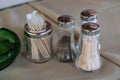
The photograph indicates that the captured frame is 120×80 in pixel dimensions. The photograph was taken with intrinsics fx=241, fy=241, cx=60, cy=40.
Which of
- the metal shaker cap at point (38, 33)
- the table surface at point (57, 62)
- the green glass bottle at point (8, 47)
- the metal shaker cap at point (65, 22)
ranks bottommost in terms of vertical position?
the table surface at point (57, 62)

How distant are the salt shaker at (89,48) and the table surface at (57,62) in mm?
26

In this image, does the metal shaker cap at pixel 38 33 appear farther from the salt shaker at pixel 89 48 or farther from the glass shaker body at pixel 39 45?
the salt shaker at pixel 89 48

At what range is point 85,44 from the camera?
27.2 inches

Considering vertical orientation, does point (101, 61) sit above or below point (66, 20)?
below

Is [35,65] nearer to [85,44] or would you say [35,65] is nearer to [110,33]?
[85,44]

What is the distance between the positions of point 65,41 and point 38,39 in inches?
3.5

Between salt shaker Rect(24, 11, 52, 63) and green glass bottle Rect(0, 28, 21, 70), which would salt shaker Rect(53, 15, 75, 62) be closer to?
salt shaker Rect(24, 11, 52, 63)

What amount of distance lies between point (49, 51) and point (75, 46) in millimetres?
85

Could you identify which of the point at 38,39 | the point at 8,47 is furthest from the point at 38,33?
the point at 8,47

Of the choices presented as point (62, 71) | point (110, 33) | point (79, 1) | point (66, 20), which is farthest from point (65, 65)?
point (79, 1)

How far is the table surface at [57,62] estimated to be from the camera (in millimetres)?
720

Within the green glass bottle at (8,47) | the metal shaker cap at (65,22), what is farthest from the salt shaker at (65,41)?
the green glass bottle at (8,47)

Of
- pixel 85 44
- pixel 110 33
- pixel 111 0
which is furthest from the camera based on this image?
pixel 111 0

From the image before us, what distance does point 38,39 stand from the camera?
74 cm
